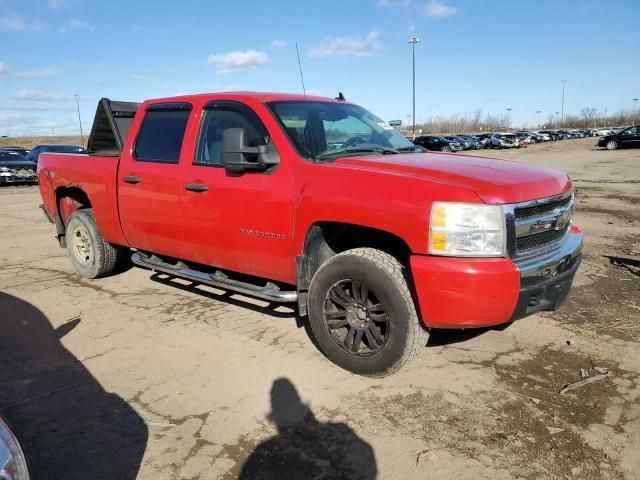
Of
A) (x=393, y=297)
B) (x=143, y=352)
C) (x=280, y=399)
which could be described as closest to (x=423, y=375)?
(x=393, y=297)

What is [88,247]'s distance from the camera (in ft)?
20.2

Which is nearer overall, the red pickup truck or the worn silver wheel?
the red pickup truck

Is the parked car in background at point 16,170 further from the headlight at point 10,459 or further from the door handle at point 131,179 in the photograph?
the headlight at point 10,459

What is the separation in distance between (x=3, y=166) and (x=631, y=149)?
1504 inches

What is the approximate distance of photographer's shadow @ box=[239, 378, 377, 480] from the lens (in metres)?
2.59

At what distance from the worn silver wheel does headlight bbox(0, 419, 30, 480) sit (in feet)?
14.6

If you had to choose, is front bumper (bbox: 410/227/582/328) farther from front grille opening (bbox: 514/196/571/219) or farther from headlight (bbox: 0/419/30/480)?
headlight (bbox: 0/419/30/480)

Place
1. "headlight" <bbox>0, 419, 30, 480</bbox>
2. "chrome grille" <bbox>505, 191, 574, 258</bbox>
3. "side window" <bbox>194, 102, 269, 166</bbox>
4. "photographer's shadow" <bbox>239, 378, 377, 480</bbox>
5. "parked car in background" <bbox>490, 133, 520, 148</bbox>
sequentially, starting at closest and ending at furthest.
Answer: "headlight" <bbox>0, 419, 30, 480</bbox> → "photographer's shadow" <bbox>239, 378, 377, 480</bbox> → "chrome grille" <bbox>505, 191, 574, 258</bbox> → "side window" <bbox>194, 102, 269, 166</bbox> → "parked car in background" <bbox>490, 133, 520, 148</bbox>

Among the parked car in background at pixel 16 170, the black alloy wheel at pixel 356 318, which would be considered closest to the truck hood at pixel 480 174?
the black alloy wheel at pixel 356 318

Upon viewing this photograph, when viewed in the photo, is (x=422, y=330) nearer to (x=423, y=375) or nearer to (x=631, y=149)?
(x=423, y=375)

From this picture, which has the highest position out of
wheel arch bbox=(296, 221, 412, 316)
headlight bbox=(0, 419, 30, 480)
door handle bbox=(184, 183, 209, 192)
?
door handle bbox=(184, 183, 209, 192)

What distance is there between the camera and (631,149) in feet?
119

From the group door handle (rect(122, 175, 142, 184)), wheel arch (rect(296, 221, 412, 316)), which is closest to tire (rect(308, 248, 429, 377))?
wheel arch (rect(296, 221, 412, 316))

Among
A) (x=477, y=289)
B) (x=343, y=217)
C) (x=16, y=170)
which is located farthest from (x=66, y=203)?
(x=16, y=170)
